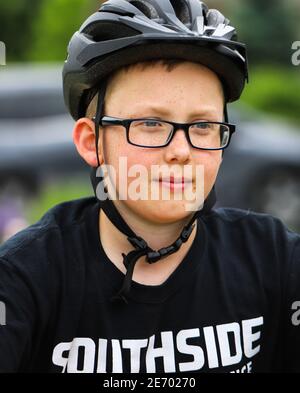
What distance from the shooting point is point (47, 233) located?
3.26 metres

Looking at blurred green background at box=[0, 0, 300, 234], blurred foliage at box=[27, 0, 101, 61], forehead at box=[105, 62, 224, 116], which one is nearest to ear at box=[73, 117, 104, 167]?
forehead at box=[105, 62, 224, 116]

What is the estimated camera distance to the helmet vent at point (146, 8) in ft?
10.9

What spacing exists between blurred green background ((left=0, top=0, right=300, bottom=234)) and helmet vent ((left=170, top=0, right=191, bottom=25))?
12968 mm

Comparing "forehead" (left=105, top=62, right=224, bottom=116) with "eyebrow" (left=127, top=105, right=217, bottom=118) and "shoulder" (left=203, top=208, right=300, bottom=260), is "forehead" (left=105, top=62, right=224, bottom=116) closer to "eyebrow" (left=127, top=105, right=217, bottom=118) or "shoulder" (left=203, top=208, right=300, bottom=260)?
"eyebrow" (left=127, top=105, right=217, bottom=118)

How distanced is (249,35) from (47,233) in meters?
17.8

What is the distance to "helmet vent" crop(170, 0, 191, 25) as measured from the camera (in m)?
3.38

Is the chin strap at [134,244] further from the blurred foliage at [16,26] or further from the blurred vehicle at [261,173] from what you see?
the blurred foliage at [16,26]

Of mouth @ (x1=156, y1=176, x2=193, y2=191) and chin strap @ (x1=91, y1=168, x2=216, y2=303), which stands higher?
mouth @ (x1=156, y1=176, x2=193, y2=191)

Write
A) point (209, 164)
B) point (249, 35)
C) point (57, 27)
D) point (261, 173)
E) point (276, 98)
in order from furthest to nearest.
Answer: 1. point (249, 35)
2. point (276, 98)
3. point (57, 27)
4. point (261, 173)
5. point (209, 164)

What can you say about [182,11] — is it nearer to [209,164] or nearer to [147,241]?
[209,164]

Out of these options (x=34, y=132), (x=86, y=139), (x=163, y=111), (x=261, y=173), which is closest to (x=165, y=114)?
(x=163, y=111)

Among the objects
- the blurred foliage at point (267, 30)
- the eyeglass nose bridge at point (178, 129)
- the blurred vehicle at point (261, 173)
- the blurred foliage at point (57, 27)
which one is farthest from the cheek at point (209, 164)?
the blurred foliage at point (267, 30)
